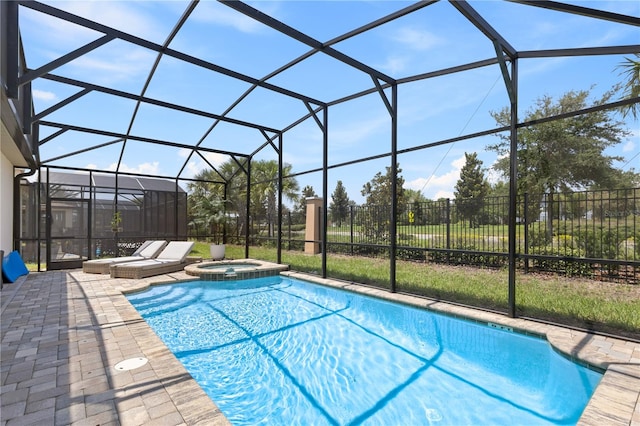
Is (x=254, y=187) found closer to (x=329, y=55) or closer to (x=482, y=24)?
(x=329, y=55)

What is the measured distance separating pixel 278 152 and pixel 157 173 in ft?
17.0

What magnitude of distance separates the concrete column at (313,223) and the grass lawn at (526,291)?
11.5 feet

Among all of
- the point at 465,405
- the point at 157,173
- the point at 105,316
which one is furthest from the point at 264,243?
the point at 465,405

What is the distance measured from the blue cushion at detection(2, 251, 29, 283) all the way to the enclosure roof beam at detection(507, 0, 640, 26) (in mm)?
10814

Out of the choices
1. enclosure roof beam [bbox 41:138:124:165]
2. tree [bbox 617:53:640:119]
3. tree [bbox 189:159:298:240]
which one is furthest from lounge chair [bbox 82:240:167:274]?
tree [bbox 617:53:640:119]

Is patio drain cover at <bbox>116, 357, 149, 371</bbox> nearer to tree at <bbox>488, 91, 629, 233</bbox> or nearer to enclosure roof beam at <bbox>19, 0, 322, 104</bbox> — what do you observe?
enclosure roof beam at <bbox>19, 0, 322, 104</bbox>

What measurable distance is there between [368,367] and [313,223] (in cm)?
1020

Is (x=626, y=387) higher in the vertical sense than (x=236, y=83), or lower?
lower

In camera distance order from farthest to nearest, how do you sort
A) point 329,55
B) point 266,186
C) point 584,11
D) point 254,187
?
point 266,186 → point 254,187 → point 329,55 → point 584,11

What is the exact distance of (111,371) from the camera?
306cm

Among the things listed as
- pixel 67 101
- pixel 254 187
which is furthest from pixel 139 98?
pixel 254 187

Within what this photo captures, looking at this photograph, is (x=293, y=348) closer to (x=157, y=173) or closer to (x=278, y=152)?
(x=278, y=152)

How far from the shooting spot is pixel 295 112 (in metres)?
8.70

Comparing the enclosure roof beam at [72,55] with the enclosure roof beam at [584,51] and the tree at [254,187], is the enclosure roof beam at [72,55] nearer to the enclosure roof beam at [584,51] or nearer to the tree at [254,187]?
the enclosure roof beam at [584,51]
